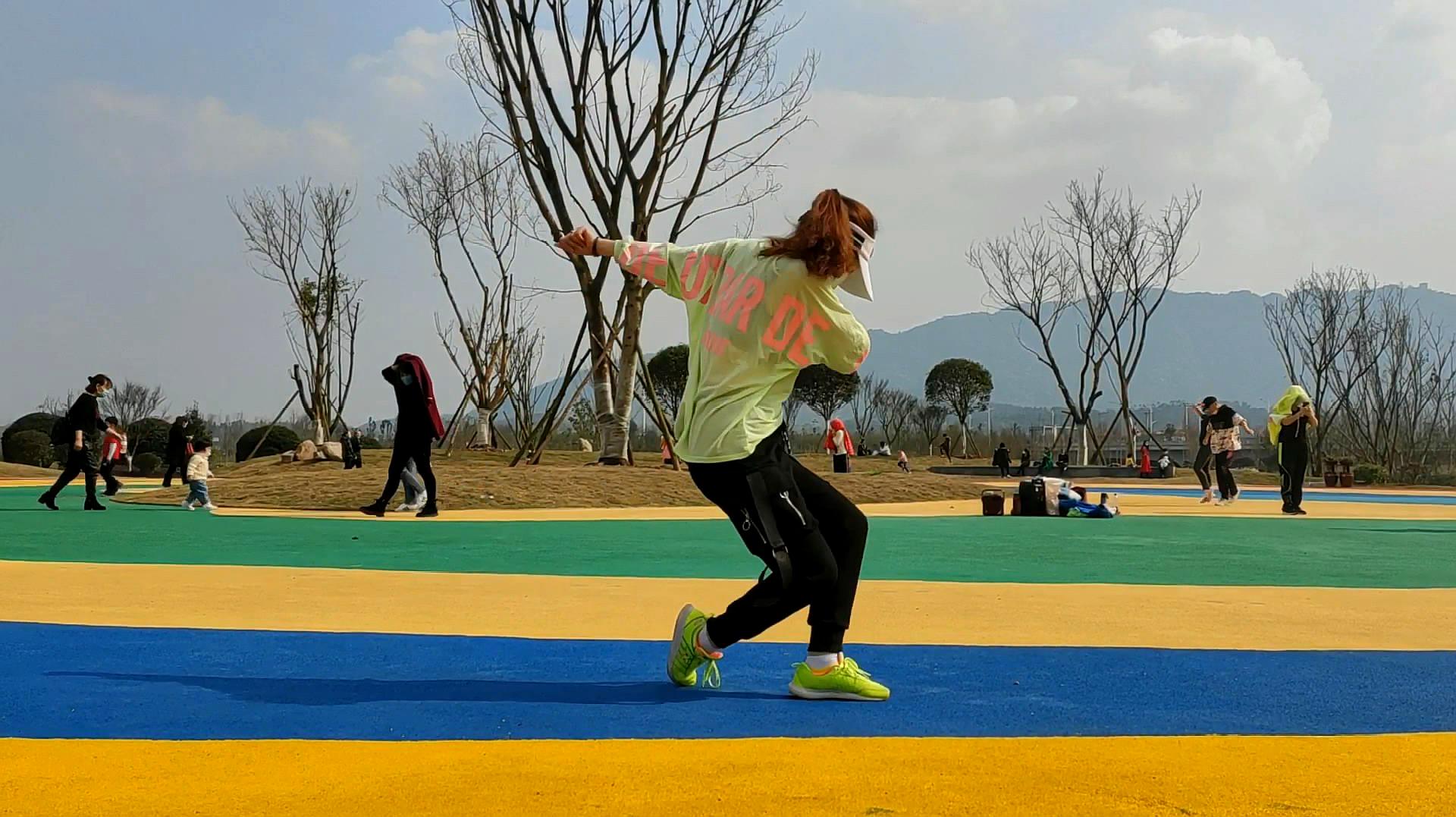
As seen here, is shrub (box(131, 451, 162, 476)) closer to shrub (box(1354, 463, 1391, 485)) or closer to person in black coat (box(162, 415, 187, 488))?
person in black coat (box(162, 415, 187, 488))

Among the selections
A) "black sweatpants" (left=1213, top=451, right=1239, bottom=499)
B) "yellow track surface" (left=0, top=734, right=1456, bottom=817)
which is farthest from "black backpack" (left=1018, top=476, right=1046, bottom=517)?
"yellow track surface" (left=0, top=734, right=1456, bottom=817)

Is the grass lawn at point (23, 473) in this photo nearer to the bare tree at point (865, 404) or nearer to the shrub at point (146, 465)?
the shrub at point (146, 465)

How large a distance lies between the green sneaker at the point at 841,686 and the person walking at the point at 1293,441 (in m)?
13.2

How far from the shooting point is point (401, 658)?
4980 millimetres

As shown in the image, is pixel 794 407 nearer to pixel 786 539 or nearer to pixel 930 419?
pixel 930 419

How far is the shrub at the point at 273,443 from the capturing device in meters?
38.4

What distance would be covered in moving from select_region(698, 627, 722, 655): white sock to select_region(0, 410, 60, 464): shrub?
1513 inches

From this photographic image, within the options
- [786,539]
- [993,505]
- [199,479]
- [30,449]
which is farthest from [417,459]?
[30,449]

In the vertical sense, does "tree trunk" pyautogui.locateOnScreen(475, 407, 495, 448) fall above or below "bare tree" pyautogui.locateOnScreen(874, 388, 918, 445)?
below

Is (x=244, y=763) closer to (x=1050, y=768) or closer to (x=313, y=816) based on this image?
(x=313, y=816)

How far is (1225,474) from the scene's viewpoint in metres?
18.5

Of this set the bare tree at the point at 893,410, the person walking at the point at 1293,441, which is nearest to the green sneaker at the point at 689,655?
the person walking at the point at 1293,441

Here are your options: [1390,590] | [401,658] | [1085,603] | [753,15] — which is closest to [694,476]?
[401,658]

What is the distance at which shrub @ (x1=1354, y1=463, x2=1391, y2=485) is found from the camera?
3197cm
